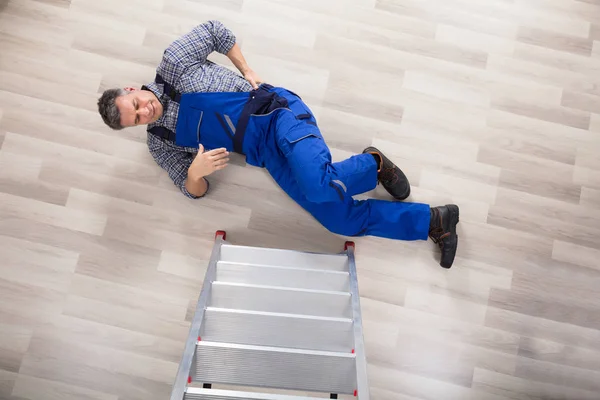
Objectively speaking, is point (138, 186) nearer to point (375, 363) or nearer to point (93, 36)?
point (93, 36)

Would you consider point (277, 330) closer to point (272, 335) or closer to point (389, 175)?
point (272, 335)

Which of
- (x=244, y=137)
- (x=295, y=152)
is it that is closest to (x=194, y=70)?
(x=244, y=137)

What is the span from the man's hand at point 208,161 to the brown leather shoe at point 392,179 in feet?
2.63

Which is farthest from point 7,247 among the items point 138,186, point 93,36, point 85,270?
point 93,36

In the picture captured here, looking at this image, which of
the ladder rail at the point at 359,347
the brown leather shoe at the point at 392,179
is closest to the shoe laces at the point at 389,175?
the brown leather shoe at the point at 392,179

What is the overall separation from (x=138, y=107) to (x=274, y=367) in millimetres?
1303

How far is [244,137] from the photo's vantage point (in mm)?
2207

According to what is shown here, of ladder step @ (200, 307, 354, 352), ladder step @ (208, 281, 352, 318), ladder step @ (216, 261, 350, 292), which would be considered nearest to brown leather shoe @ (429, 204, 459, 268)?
ladder step @ (216, 261, 350, 292)

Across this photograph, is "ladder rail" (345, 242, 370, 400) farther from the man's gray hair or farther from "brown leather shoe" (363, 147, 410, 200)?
the man's gray hair

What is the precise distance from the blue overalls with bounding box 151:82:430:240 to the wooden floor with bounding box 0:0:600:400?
22cm

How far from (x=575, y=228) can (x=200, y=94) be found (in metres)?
2.25

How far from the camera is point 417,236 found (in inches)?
93.7

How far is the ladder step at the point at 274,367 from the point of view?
154 centimetres

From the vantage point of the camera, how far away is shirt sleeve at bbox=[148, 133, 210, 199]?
7.53 ft
